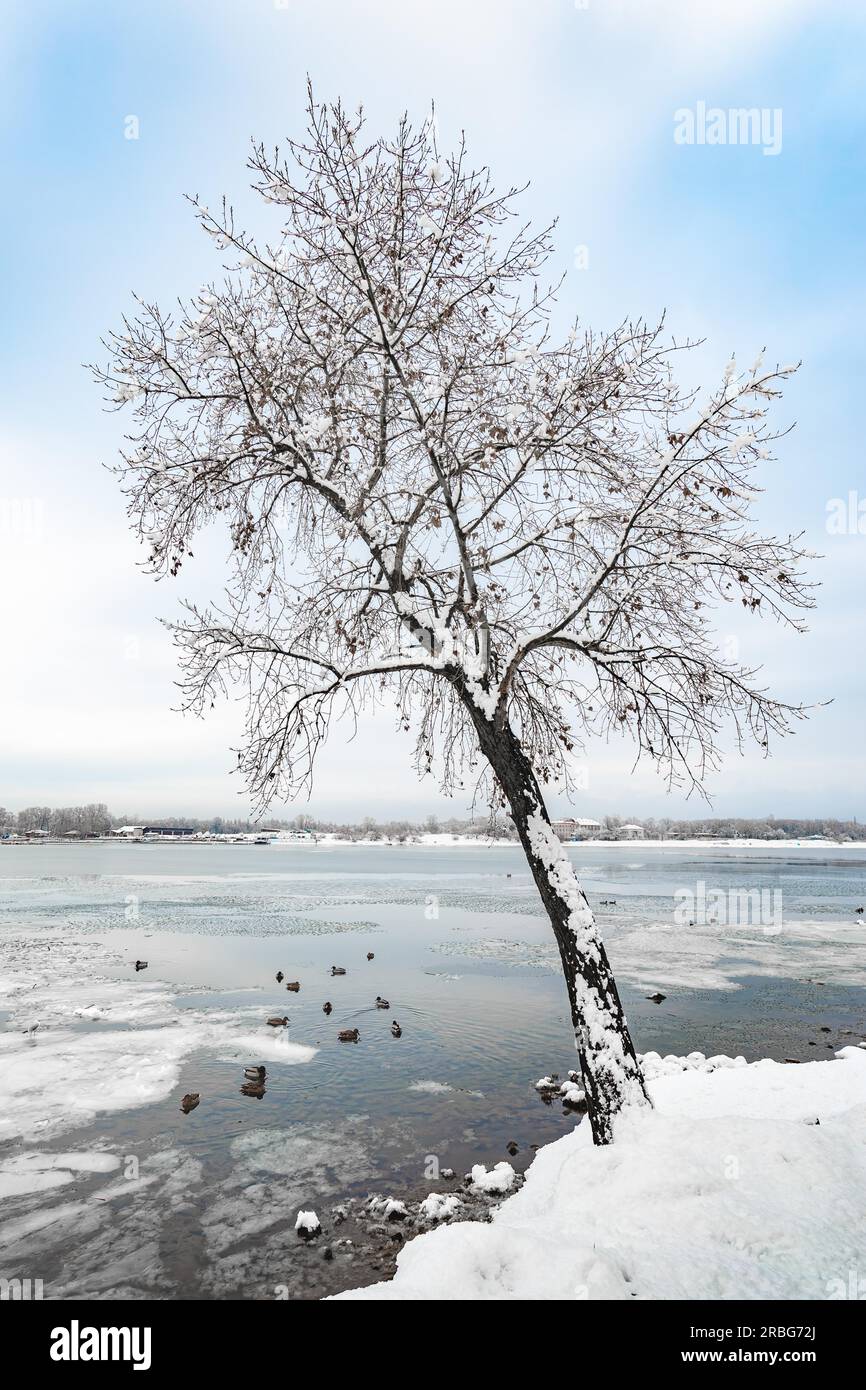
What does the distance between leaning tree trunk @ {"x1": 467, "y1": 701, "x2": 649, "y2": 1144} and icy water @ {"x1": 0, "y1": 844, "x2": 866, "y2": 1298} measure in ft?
8.50

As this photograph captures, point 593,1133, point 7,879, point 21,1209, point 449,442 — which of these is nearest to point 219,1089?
point 21,1209

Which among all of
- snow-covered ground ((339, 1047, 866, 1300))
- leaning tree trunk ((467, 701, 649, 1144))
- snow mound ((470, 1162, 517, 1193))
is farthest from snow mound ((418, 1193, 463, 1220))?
leaning tree trunk ((467, 701, 649, 1144))

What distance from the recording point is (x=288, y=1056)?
1392cm

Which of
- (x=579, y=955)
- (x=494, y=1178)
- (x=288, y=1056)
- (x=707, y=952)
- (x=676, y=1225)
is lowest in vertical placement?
(x=707, y=952)

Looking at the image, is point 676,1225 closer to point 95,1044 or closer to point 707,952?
point 95,1044

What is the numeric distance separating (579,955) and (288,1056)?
28.3 feet

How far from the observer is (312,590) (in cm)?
909

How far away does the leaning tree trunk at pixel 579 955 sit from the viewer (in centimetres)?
725

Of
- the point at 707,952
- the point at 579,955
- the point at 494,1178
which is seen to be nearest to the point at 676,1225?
the point at 579,955

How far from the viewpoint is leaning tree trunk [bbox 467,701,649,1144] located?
7246mm

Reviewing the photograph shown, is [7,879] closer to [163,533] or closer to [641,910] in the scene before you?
[641,910]

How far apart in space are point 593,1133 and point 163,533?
7.58 m

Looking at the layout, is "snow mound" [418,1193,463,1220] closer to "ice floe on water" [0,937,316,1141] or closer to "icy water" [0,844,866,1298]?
"icy water" [0,844,866,1298]

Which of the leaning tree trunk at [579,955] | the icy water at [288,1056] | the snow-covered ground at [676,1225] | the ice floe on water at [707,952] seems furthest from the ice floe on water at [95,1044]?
the ice floe on water at [707,952]
